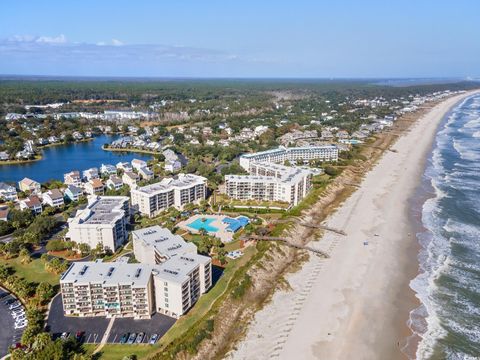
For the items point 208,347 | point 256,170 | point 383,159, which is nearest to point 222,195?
point 256,170

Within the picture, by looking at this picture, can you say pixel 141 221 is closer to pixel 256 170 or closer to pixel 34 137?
pixel 256 170

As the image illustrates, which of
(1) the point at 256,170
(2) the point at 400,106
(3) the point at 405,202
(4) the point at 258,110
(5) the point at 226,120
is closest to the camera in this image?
(3) the point at 405,202

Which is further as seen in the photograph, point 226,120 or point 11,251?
point 226,120

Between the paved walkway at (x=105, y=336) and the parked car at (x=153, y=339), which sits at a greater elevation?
the parked car at (x=153, y=339)

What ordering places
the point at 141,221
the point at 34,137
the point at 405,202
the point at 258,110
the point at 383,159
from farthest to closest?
1. the point at 258,110
2. the point at 34,137
3. the point at 383,159
4. the point at 405,202
5. the point at 141,221

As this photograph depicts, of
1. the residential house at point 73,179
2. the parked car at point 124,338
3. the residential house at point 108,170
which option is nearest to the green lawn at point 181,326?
the parked car at point 124,338

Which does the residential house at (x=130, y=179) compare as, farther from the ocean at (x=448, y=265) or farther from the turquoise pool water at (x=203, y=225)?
the ocean at (x=448, y=265)

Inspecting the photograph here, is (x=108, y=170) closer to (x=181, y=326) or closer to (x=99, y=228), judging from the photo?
(x=99, y=228)

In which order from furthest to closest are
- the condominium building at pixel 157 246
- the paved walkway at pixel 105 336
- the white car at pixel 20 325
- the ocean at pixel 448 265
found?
the condominium building at pixel 157 246, the ocean at pixel 448 265, the white car at pixel 20 325, the paved walkway at pixel 105 336
